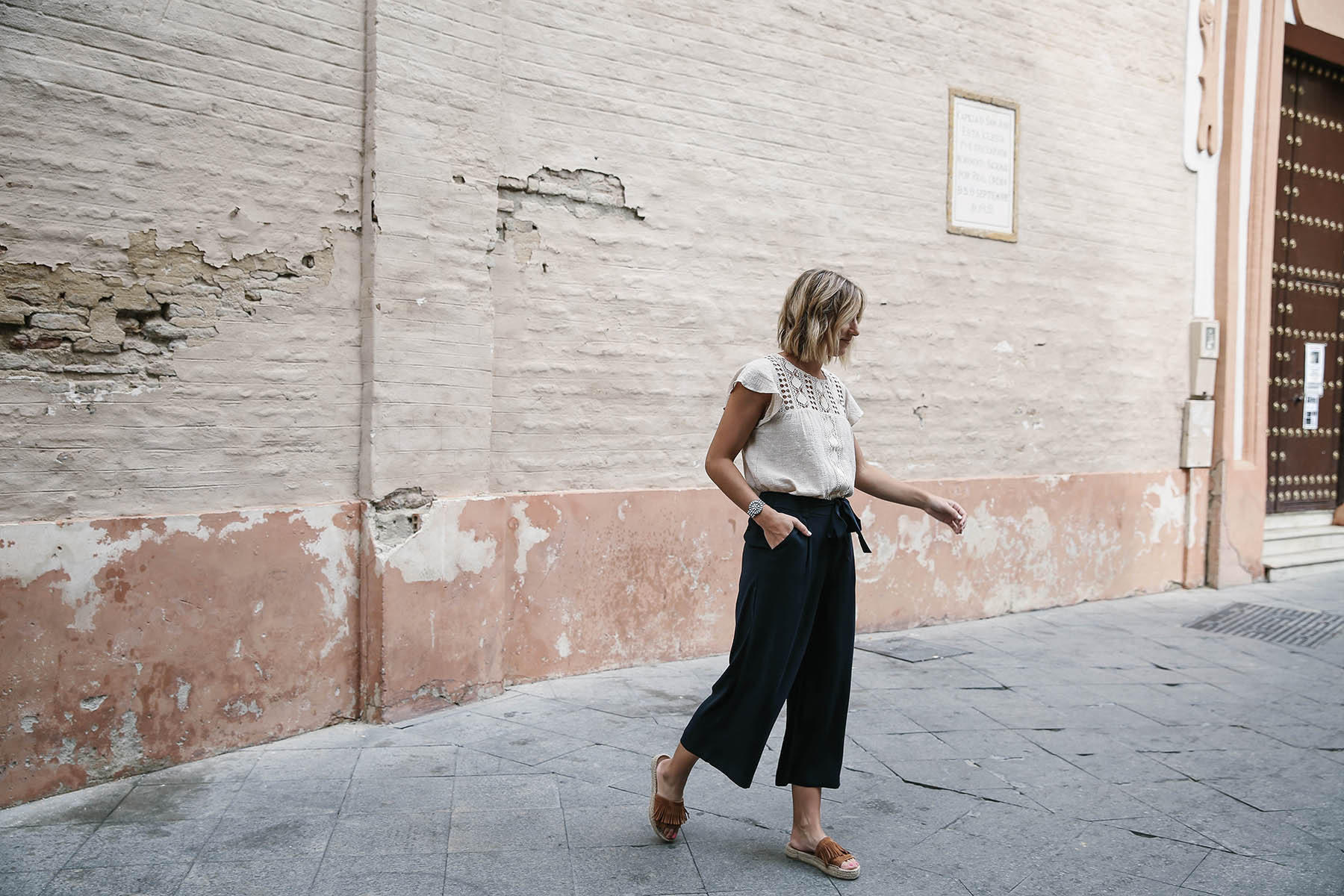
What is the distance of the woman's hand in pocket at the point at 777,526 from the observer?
2863 mm

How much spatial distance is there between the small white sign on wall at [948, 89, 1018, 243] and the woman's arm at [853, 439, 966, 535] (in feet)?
12.1

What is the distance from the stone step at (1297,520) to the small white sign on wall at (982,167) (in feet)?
13.0

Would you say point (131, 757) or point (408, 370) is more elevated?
point (408, 370)

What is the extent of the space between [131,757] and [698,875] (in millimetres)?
2098

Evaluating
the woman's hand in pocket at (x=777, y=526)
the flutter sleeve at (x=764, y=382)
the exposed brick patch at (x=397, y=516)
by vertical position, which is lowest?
the exposed brick patch at (x=397, y=516)

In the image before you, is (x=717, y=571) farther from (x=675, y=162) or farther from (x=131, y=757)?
(x=131, y=757)

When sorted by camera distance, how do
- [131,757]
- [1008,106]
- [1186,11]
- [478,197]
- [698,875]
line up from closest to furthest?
1. [698,875]
2. [131,757]
3. [478,197]
4. [1008,106]
5. [1186,11]

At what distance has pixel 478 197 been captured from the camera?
14.9ft

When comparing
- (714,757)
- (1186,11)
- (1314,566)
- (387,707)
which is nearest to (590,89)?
(387,707)

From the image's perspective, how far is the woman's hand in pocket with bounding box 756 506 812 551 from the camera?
2.86 metres

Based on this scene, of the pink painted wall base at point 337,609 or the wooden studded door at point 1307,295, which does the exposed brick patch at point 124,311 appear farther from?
the wooden studded door at point 1307,295

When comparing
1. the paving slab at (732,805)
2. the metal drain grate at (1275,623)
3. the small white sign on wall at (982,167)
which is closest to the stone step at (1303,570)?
the metal drain grate at (1275,623)

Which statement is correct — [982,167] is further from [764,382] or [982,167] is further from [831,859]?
[831,859]

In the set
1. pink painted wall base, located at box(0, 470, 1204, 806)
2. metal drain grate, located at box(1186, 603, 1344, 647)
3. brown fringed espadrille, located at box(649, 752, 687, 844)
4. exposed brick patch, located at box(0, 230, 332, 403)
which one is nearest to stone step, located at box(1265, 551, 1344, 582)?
metal drain grate, located at box(1186, 603, 1344, 647)
